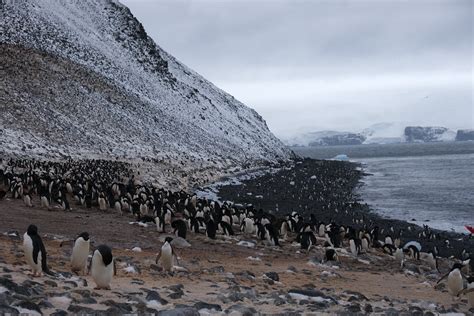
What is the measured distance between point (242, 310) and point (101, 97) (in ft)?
179

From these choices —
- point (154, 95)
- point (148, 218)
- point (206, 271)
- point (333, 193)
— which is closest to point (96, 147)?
point (333, 193)

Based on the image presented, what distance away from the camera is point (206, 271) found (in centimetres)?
1133

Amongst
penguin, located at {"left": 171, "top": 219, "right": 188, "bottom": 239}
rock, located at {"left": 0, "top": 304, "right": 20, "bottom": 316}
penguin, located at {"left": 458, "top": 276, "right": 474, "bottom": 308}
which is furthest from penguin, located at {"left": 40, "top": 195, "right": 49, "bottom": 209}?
rock, located at {"left": 0, "top": 304, "right": 20, "bottom": 316}

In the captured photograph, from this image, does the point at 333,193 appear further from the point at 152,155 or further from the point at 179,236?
the point at 179,236

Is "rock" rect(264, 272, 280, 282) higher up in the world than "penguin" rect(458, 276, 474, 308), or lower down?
higher up

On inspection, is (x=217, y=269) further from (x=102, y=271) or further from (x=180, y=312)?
(x=180, y=312)

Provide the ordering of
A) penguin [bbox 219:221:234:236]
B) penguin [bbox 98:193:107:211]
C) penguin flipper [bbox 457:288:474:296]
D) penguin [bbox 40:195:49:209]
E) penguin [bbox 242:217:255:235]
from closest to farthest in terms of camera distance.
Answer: penguin flipper [bbox 457:288:474:296] < penguin [bbox 219:221:234:236] < penguin [bbox 242:217:255:235] < penguin [bbox 40:195:49:209] < penguin [bbox 98:193:107:211]

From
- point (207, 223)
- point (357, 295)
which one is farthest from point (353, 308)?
point (207, 223)

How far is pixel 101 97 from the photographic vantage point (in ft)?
196

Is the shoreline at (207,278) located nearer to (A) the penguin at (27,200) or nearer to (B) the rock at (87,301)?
(B) the rock at (87,301)

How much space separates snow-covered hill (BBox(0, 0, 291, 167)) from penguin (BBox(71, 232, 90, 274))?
3151cm

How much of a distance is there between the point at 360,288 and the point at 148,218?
29.0 ft

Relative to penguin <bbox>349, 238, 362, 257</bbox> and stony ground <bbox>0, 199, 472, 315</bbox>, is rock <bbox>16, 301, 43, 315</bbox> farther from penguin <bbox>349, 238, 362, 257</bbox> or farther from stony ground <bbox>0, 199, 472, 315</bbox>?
penguin <bbox>349, 238, 362, 257</bbox>

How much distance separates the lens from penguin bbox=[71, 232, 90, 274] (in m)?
9.21
